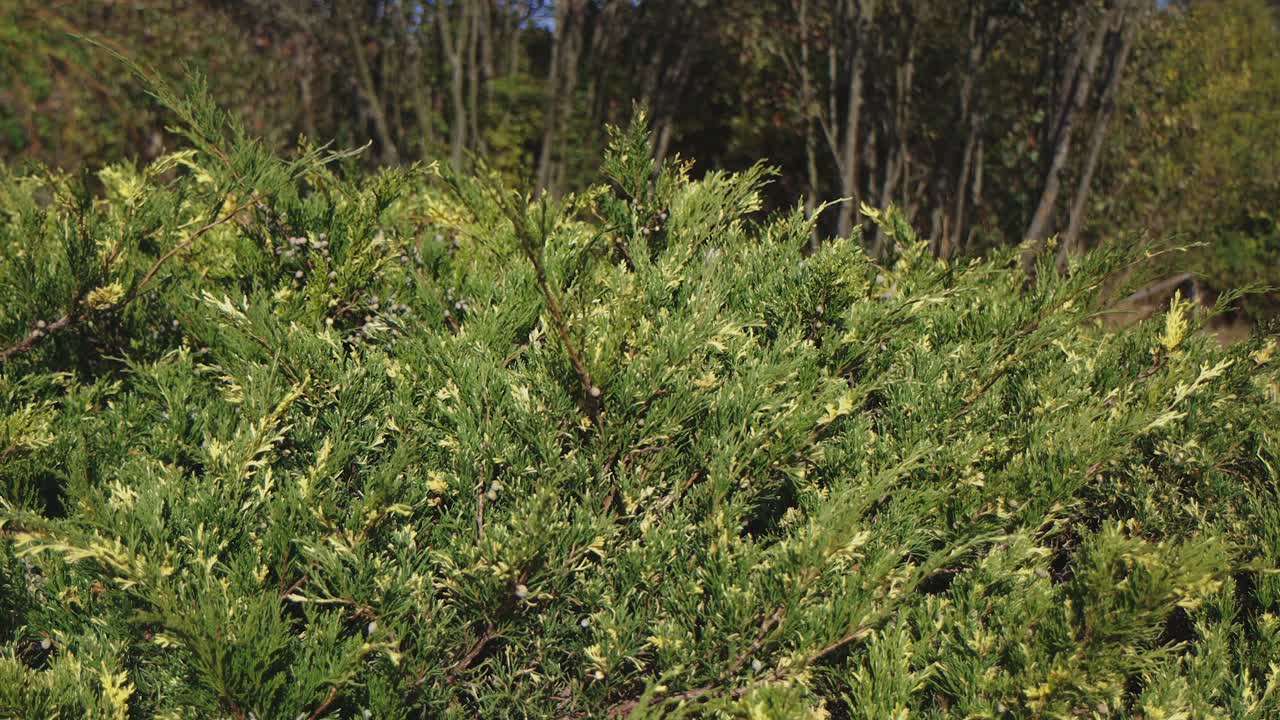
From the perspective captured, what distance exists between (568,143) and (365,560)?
27.9 ft

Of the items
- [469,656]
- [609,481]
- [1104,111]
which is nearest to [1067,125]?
[1104,111]

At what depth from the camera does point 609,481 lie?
67.7 inches

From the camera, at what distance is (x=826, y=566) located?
5.11ft

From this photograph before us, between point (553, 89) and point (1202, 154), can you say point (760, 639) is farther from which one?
point (1202, 154)

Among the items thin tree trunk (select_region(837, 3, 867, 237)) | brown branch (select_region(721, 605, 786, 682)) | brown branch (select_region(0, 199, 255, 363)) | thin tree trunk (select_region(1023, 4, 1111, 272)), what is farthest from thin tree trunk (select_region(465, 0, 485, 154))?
brown branch (select_region(721, 605, 786, 682))

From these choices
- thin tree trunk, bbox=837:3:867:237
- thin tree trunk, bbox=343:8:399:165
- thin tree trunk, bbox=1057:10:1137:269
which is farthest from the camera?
thin tree trunk, bbox=343:8:399:165

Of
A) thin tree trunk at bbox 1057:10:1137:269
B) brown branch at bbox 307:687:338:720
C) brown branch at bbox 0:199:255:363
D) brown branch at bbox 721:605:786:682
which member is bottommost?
brown branch at bbox 307:687:338:720

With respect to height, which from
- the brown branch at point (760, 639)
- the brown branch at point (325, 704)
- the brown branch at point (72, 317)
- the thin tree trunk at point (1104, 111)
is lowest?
the brown branch at point (325, 704)

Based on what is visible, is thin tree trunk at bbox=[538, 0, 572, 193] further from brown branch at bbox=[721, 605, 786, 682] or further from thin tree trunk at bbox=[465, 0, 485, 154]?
brown branch at bbox=[721, 605, 786, 682]

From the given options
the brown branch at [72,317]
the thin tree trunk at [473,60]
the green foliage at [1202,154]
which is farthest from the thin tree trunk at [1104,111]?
the thin tree trunk at [473,60]

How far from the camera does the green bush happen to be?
4.88ft

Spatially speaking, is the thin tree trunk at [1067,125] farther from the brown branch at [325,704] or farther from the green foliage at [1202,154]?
the brown branch at [325,704]

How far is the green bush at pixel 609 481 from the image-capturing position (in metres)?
1.49

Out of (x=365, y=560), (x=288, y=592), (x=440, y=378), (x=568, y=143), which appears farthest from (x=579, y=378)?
(x=568, y=143)
